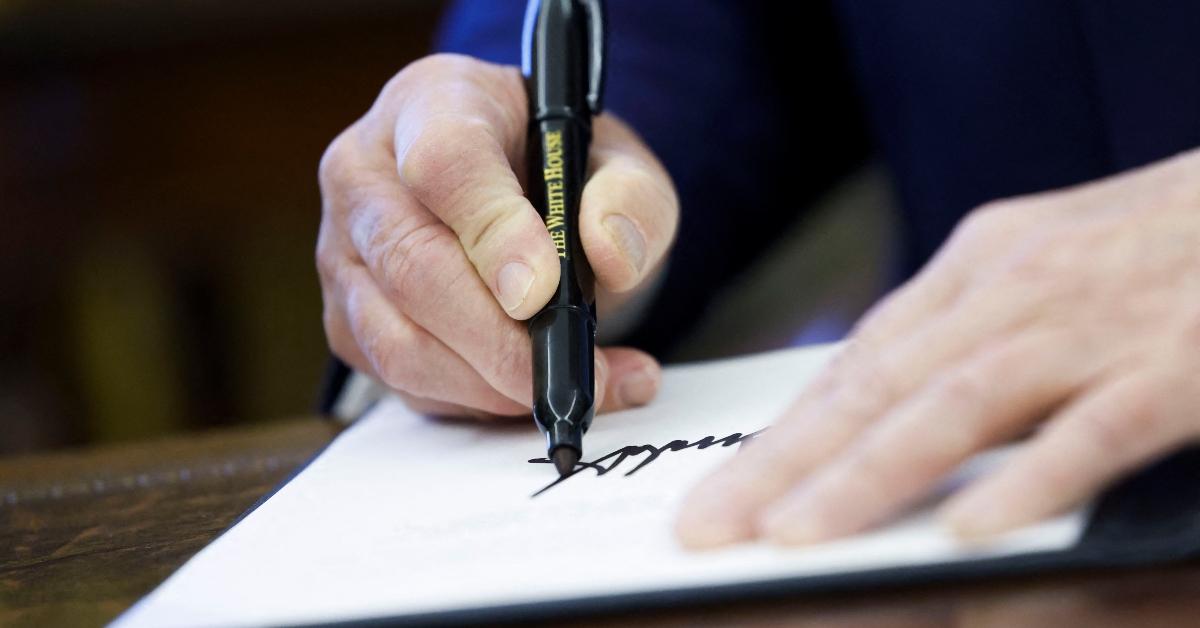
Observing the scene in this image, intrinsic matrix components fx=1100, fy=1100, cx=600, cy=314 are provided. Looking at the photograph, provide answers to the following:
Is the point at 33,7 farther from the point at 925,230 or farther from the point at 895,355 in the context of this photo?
the point at 895,355

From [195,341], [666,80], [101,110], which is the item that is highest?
[666,80]

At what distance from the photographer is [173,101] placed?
1.71m

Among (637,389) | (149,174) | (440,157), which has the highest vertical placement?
(440,157)

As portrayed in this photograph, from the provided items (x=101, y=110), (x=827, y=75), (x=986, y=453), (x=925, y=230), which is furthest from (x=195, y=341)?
(x=986, y=453)

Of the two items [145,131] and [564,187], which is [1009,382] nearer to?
[564,187]

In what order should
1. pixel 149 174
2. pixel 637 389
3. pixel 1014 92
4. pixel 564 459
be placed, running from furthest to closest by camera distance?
pixel 149 174, pixel 1014 92, pixel 637 389, pixel 564 459

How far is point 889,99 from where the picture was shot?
0.72 meters

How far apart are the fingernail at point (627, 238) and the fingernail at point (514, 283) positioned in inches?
1.8

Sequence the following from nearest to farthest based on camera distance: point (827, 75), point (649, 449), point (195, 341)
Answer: point (649, 449) < point (827, 75) < point (195, 341)

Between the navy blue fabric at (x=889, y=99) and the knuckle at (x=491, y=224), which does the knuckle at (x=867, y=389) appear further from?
the navy blue fabric at (x=889, y=99)

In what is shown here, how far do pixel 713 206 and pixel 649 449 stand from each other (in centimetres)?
43

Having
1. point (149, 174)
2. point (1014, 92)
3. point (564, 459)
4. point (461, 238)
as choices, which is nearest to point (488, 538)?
point (564, 459)

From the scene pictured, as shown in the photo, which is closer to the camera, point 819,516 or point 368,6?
point 819,516
